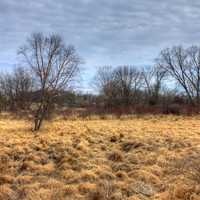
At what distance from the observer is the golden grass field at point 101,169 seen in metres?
4.24

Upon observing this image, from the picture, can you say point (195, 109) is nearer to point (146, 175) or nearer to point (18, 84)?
point (146, 175)

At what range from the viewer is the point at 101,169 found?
18.1 ft

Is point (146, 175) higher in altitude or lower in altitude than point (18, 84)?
lower

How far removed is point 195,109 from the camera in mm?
20875

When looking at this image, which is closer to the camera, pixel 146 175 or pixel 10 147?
pixel 146 175

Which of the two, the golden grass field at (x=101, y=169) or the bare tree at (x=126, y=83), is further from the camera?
the bare tree at (x=126, y=83)

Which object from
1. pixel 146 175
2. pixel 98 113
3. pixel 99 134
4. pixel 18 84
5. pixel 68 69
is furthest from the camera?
pixel 18 84

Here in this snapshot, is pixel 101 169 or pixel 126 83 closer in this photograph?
pixel 101 169

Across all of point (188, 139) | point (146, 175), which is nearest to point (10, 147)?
point (146, 175)

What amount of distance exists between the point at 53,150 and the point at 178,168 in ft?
11.4

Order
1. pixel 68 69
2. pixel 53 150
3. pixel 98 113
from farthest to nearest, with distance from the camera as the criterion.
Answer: pixel 98 113, pixel 68 69, pixel 53 150

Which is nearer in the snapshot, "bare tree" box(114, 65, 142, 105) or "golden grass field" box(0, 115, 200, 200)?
"golden grass field" box(0, 115, 200, 200)

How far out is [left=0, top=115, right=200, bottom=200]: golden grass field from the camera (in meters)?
4.24

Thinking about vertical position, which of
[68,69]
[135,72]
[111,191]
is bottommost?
[111,191]
